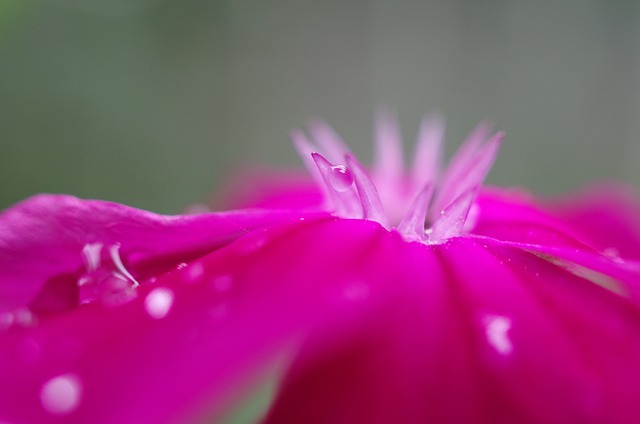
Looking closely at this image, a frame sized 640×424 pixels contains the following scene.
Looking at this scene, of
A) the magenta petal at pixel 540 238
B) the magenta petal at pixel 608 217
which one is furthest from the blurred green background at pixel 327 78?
the magenta petal at pixel 540 238

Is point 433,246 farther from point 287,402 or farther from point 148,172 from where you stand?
point 148,172

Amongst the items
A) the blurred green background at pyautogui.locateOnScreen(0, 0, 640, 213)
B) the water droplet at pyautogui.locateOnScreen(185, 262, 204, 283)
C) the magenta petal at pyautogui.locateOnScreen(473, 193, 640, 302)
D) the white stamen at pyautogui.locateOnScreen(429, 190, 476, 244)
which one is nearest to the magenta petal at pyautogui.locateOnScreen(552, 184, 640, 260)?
the magenta petal at pyautogui.locateOnScreen(473, 193, 640, 302)

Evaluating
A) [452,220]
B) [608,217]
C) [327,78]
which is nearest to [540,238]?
[452,220]

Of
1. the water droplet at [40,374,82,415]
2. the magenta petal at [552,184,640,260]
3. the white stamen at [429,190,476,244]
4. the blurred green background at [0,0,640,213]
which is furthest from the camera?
the blurred green background at [0,0,640,213]

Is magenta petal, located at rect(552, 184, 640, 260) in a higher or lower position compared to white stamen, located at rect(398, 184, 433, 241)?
lower

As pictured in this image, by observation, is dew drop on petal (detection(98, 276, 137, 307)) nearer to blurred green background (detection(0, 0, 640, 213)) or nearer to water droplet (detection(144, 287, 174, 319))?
water droplet (detection(144, 287, 174, 319))

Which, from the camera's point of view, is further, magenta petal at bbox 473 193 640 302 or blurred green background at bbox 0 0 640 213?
blurred green background at bbox 0 0 640 213

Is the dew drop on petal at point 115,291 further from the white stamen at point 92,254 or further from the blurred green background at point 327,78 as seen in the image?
the blurred green background at point 327,78
